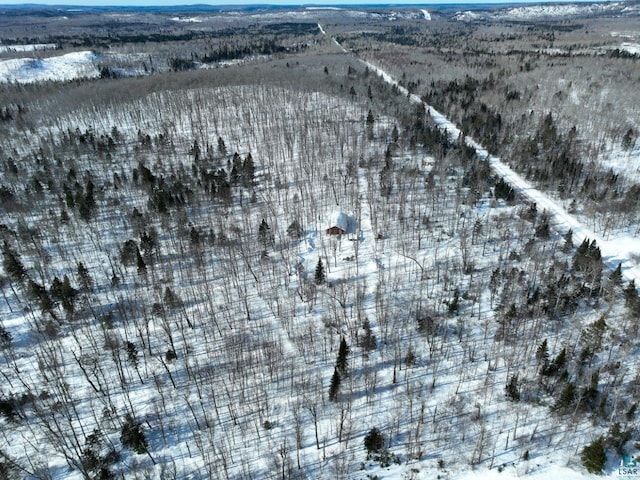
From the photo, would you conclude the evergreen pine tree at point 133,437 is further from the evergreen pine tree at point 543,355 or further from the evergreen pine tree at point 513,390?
the evergreen pine tree at point 543,355

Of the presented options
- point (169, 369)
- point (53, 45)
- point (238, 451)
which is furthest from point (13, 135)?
point (53, 45)

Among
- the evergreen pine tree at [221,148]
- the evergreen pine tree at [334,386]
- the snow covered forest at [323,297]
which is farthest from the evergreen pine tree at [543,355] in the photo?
the evergreen pine tree at [221,148]

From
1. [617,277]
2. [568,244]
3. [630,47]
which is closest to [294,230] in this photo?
[568,244]

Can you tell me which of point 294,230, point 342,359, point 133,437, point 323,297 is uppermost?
point 294,230

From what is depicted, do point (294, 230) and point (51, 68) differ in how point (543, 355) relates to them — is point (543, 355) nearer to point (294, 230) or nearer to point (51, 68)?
point (294, 230)

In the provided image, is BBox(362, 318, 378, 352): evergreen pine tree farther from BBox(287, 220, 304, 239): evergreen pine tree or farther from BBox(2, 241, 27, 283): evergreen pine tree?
BBox(2, 241, 27, 283): evergreen pine tree

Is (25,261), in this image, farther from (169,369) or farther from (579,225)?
(579,225)
